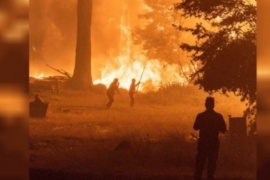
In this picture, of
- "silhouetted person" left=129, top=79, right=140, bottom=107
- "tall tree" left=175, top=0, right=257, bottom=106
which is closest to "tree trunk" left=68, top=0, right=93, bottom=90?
"silhouetted person" left=129, top=79, right=140, bottom=107

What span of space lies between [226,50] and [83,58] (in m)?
8.86

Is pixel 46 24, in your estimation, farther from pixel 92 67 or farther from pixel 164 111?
pixel 164 111

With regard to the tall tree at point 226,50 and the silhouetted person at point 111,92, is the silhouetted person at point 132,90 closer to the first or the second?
the silhouetted person at point 111,92

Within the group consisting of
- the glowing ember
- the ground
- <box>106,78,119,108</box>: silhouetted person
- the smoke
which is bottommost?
the ground

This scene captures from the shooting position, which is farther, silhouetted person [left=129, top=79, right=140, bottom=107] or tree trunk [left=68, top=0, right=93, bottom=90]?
tree trunk [left=68, top=0, right=93, bottom=90]

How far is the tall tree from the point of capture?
12.8 m

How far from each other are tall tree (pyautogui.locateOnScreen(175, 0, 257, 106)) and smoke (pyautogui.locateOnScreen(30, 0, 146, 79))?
8726mm

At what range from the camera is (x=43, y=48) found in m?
25.2

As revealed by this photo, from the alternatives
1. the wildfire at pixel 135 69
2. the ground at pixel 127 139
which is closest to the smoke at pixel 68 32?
the wildfire at pixel 135 69

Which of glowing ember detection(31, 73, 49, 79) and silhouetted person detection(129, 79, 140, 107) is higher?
glowing ember detection(31, 73, 49, 79)

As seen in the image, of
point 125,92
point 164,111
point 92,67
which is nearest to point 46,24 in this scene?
point 92,67

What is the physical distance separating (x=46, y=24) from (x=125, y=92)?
5.85 metres

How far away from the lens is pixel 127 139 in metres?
16.1

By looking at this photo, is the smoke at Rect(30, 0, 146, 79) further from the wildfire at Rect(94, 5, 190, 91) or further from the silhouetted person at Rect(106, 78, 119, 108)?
the silhouetted person at Rect(106, 78, 119, 108)
